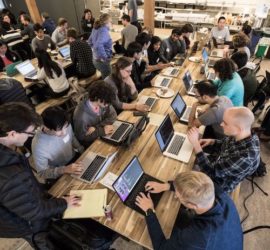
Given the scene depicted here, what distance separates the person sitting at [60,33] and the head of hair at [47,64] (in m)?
2.09

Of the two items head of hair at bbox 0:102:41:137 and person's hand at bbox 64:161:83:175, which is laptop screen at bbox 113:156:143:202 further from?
head of hair at bbox 0:102:41:137

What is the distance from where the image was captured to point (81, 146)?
85.1 inches

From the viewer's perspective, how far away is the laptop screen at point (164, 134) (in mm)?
1902

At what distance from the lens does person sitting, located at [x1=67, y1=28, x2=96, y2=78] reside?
364 centimetres

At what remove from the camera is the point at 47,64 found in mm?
3107

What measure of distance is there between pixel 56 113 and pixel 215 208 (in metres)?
1.28

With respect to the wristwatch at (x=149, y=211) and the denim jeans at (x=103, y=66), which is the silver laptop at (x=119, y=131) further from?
the denim jeans at (x=103, y=66)

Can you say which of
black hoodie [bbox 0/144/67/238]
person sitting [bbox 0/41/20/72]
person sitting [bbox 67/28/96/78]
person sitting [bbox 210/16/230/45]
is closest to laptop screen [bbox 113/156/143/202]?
black hoodie [bbox 0/144/67/238]

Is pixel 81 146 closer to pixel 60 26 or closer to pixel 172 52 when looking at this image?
pixel 172 52

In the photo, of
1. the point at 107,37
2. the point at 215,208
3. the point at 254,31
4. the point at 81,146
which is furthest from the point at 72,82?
the point at 254,31

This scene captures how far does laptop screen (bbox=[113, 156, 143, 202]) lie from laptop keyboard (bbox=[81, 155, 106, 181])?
327 mm

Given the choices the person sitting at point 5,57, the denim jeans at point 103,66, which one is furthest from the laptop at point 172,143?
the person sitting at point 5,57

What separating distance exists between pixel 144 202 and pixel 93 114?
109cm

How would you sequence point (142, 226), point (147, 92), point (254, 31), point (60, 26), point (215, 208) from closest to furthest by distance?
1. point (215, 208)
2. point (142, 226)
3. point (147, 92)
4. point (60, 26)
5. point (254, 31)
